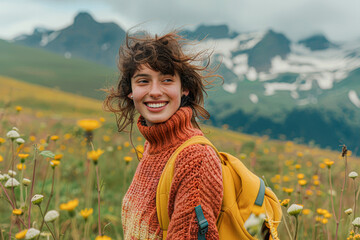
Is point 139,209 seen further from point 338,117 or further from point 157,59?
point 338,117

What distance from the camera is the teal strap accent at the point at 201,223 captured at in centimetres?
120

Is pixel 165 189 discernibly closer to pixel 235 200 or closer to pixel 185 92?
pixel 235 200

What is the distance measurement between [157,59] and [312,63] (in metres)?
178

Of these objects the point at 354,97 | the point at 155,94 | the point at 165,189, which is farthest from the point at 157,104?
the point at 354,97

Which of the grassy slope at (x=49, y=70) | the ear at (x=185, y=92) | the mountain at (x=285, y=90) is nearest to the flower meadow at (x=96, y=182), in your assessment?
the ear at (x=185, y=92)

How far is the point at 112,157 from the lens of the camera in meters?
4.54

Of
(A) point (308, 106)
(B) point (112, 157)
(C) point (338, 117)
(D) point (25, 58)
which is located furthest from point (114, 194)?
(A) point (308, 106)

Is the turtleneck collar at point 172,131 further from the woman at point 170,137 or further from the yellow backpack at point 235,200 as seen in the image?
the yellow backpack at point 235,200

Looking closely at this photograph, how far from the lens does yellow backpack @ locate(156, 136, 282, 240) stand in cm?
129

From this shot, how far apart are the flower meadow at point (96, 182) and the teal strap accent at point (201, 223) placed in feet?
1.08

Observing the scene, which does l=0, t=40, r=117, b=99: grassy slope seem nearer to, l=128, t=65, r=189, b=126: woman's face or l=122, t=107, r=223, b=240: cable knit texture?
l=128, t=65, r=189, b=126: woman's face

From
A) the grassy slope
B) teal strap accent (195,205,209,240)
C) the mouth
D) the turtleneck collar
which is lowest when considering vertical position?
the grassy slope

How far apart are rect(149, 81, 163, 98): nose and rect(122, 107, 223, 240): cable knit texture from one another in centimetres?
12

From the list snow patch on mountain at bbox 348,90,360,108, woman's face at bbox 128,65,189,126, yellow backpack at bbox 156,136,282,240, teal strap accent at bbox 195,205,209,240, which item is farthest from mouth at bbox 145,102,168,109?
snow patch on mountain at bbox 348,90,360,108
